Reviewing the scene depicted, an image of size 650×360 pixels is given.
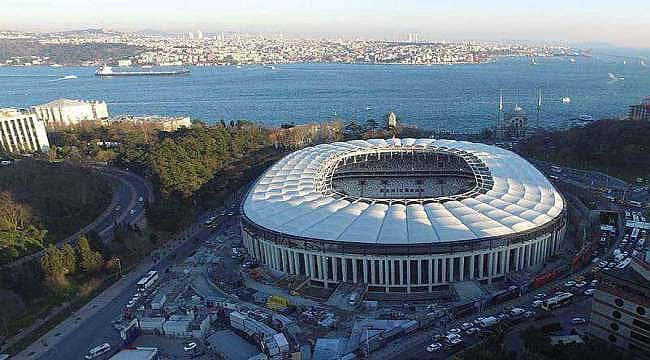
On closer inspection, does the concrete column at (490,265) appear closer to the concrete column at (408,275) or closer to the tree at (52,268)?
the concrete column at (408,275)

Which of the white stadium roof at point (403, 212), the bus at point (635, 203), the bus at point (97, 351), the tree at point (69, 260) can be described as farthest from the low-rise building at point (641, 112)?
the bus at point (97, 351)

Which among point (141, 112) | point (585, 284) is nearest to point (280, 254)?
point (585, 284)

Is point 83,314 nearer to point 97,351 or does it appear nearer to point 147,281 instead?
point 147,281

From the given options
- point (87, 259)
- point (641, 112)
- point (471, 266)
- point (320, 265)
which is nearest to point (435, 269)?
point (471, 266)

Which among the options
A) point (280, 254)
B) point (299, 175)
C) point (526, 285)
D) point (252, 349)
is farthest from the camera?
point (299, 175)

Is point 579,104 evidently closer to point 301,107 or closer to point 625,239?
point 301,107

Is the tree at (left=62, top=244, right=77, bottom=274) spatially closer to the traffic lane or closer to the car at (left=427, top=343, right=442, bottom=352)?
the traffic lane
